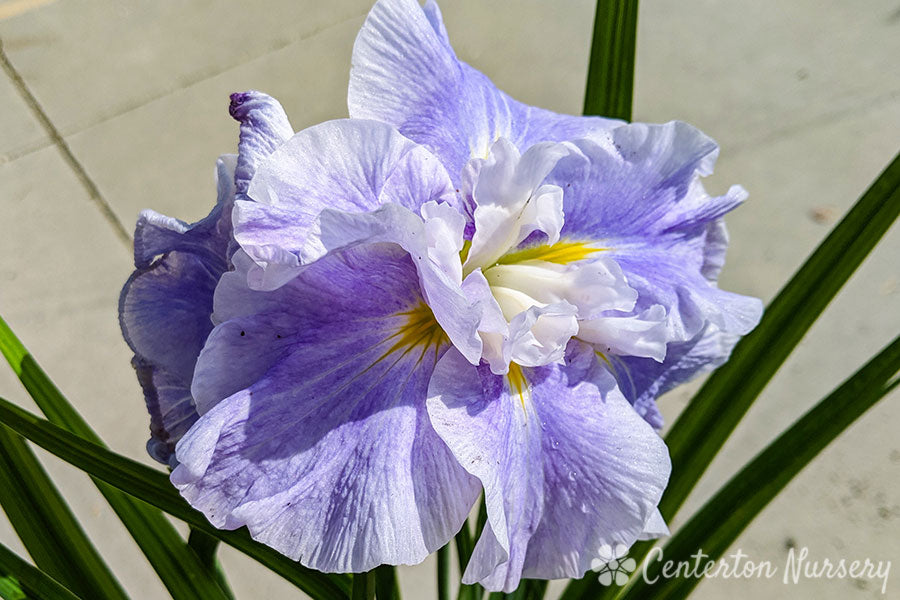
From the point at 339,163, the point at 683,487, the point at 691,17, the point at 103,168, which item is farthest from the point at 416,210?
the point at 691,17

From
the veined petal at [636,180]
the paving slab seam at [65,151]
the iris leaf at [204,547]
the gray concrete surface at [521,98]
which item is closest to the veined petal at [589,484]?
the veined petal at [636,180]

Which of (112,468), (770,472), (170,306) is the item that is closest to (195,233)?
(170,306)

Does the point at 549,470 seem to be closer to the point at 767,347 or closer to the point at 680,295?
the point at 680,295

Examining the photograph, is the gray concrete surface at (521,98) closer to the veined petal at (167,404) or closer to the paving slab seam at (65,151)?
the paving slab seam at (65,151)

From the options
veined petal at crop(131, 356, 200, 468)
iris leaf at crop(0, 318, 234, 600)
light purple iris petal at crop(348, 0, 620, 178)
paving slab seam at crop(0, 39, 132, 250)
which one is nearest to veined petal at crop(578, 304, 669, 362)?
light purple iris petal at crop(348, 0, 620, 178)

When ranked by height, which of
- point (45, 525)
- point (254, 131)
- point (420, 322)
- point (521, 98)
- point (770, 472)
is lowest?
point (521, 98)

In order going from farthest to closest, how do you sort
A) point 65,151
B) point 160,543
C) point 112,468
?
point 65,151 → point 160,543 → point 112,468
